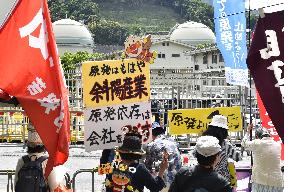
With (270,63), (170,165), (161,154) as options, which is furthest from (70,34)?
(270,63)

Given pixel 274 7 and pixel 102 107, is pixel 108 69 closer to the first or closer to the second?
pixel 102 107

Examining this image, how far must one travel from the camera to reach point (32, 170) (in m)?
6.03

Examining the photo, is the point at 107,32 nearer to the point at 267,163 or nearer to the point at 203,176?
the point at 267,163

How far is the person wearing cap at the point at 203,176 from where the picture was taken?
17.5 ft

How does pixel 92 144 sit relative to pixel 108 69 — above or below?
below

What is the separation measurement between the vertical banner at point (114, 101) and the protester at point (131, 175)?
70.5 inches

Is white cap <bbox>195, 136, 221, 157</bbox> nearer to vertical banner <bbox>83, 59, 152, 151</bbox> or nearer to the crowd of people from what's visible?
the crowd of people

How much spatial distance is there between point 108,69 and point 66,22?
306ft

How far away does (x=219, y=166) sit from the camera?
7414mm

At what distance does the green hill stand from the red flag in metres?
158

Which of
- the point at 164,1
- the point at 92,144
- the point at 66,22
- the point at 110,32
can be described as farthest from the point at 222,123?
the point at 164,1

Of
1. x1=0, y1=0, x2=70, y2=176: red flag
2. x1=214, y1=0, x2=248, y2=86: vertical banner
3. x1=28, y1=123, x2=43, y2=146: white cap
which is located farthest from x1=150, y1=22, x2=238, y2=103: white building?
x1=0, y1=0, x2=70, y2=176: red flag

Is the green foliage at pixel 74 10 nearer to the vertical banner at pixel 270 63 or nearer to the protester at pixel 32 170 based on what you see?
the protester at pixel 32 170

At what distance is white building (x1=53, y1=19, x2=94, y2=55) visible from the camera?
97312 millimetres
